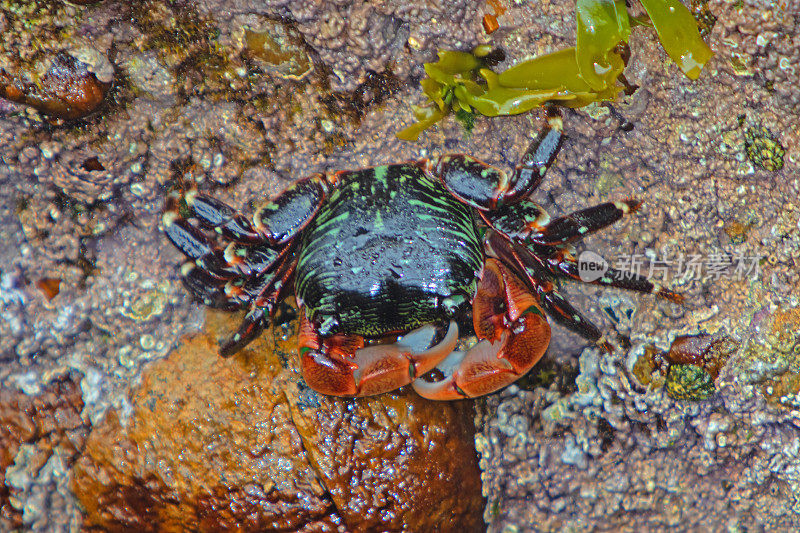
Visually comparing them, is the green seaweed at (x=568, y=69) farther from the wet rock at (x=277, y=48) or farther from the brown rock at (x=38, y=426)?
the brown rock at (x=38, y=426)

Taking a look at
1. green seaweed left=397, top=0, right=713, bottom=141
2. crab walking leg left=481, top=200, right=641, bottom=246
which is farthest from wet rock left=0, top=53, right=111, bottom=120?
crab walking leg left=481, top=200, right=641, bottom=246

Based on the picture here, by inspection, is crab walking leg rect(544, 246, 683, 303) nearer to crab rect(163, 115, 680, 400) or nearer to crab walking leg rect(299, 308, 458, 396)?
crab rect(163, 115, 680, 400)

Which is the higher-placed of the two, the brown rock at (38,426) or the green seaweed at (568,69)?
the green seaweed at (568,69)

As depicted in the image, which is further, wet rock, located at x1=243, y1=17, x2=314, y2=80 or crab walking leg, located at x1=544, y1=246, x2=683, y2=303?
crab walking leg, located at x1=544, y1=246, x2=683, y2=303

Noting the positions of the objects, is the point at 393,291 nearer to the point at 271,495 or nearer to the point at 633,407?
the point at 271,495

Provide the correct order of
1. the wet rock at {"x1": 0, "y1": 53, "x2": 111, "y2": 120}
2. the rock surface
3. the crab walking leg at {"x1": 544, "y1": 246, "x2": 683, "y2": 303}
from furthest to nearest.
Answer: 1. the crab walking leg at {"x1": 544, "y1": 246, "x2": 683, "y2": 303}
2. the rock surface
3. the wet rock at {"x1": 0, "y1": 53, "x2": 111, "y2": 120}

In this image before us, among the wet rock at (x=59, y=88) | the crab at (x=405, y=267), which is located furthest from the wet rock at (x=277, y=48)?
the wet rock at (x=59, y=88)
